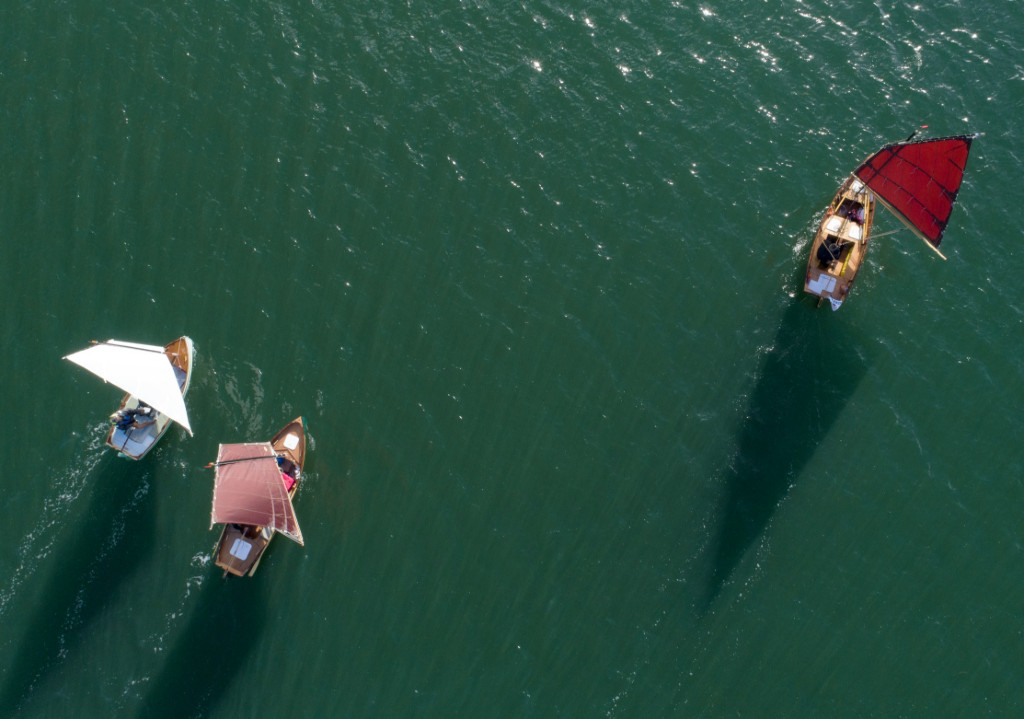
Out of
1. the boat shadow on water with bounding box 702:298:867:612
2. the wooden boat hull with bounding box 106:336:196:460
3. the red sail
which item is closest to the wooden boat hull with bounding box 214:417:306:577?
the wooden boat hull with bounding box 106:336:196:460

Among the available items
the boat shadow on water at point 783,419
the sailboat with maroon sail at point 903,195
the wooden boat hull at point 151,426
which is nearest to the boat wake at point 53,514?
the wooden boat hull at point 151,426

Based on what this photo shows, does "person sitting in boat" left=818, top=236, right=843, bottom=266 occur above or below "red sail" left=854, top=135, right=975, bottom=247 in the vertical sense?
below

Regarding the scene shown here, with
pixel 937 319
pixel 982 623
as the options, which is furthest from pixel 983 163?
pixel 982 623

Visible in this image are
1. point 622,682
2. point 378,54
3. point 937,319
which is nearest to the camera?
point 622,682

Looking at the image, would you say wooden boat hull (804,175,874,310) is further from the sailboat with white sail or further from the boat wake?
the boat wake

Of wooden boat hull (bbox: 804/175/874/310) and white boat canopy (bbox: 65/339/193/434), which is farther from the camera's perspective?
wooden boat hull (bbox: 804/175/874/310)

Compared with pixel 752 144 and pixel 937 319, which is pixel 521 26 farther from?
pixel 937 319
